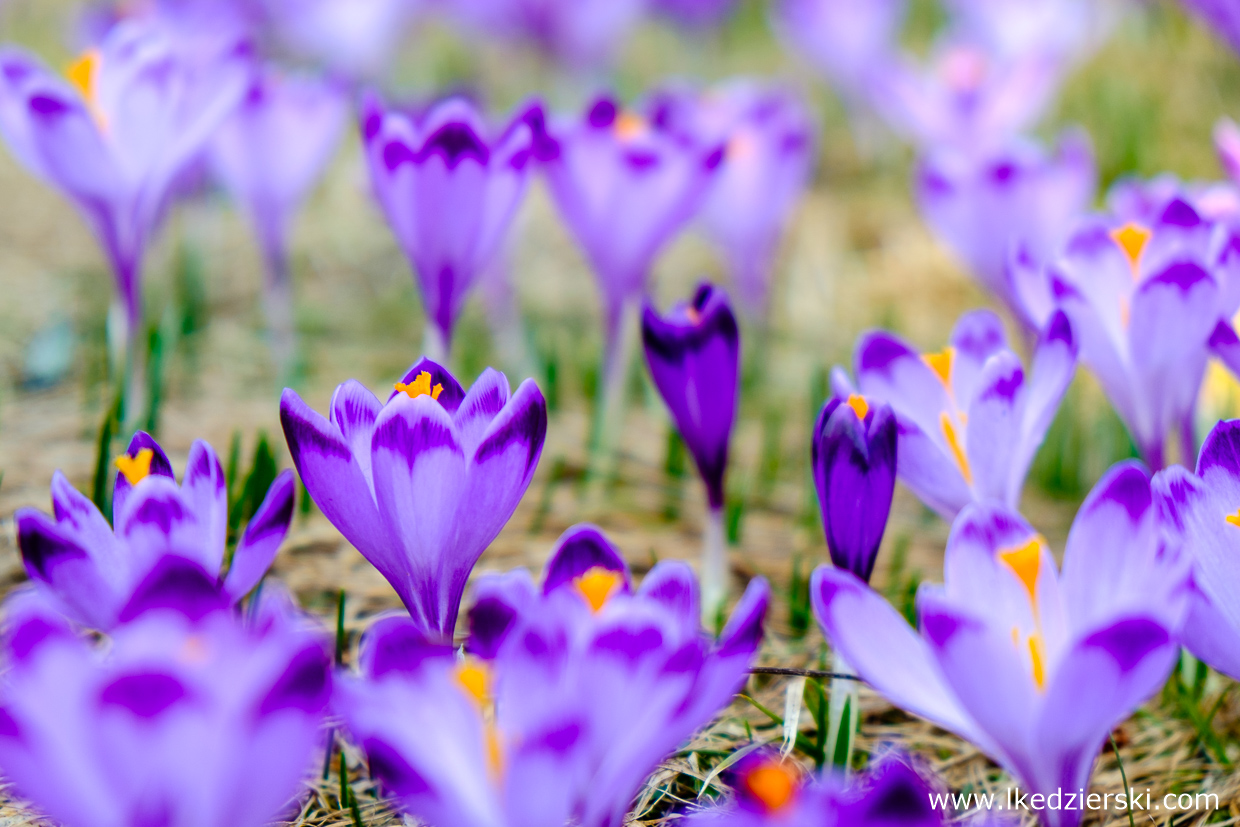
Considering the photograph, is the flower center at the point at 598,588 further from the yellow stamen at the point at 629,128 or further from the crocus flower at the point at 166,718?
the yellow stamen at the point at 629,128

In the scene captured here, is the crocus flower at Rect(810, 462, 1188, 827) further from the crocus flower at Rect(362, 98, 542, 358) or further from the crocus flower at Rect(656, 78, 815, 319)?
Answer: the crocus flower at Rect(656, 78, 815, 319)

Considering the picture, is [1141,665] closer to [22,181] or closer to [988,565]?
[988,565]

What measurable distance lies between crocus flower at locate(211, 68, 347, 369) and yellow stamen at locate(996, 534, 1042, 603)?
1.54m

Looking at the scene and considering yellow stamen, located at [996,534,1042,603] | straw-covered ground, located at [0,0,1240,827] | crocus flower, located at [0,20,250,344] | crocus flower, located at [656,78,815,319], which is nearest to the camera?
yellow stamen, located at [996,534,1042,603]

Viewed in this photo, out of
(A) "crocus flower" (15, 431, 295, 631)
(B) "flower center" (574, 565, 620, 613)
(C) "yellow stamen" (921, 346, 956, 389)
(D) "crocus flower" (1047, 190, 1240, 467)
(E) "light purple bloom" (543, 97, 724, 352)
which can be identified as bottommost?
(B) "flower center" (574, 565, 620, 613)

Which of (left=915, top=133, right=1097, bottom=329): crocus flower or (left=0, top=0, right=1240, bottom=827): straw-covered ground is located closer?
(left=0, top=0, right=1240, bottom=827): straw-covered ground

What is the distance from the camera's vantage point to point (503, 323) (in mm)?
2594

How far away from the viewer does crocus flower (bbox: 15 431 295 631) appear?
900 mm

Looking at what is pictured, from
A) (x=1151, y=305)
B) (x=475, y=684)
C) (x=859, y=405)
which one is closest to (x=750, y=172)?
(x=1151, y=305)

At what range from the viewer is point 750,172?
2355 millimetres

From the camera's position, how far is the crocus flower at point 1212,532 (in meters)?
0.93

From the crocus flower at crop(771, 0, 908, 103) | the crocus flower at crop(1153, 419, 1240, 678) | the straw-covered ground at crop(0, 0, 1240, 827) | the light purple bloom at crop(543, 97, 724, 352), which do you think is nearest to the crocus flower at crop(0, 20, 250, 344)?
the straw-covered ground at crop(0, 0, 1240, 827)

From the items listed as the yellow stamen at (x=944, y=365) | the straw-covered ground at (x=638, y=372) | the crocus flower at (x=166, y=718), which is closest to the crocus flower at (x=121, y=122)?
the straw-covered ground at (x=638, y=372)

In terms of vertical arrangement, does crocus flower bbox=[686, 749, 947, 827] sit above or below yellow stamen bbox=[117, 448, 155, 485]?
below
